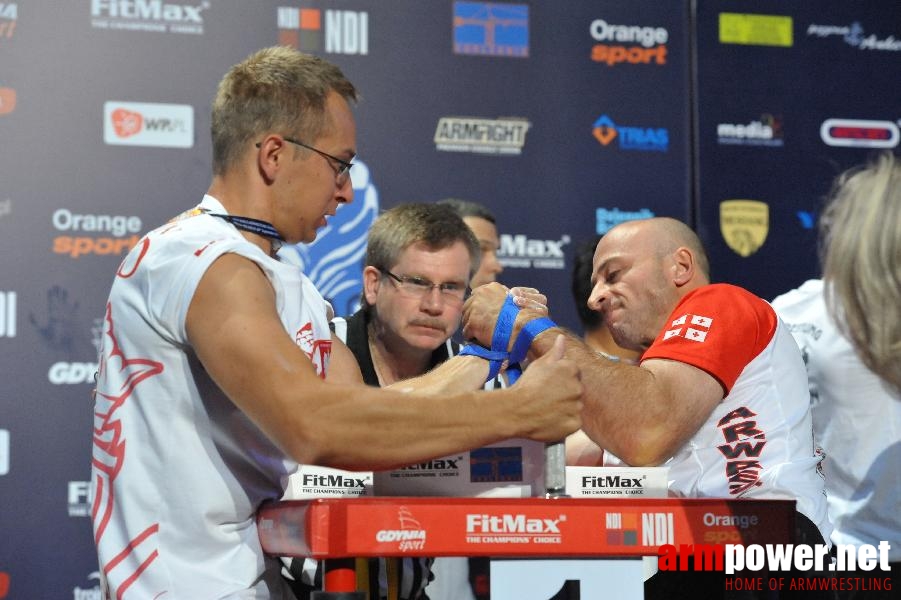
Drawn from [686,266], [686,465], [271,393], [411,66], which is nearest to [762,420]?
[686,465]

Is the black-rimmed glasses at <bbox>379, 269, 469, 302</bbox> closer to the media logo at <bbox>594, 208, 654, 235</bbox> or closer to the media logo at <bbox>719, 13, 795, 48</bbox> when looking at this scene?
the media logo at <bbox>594, 208, 654, 235</bbox>

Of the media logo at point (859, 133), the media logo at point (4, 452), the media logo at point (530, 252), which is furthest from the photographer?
the media logo at point (859, 133)

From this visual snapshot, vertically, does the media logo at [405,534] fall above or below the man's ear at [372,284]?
below

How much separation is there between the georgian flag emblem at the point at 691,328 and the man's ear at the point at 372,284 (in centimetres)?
114

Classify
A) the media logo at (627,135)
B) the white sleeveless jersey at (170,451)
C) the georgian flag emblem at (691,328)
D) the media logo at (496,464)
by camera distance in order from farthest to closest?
the media logo at (627,135) → the georgian flag emblem at (691,328) → the media logo at (496,464) → the white sleeveless jersey at (170,451)

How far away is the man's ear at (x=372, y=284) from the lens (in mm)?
3666

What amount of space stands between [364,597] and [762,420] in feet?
3.76

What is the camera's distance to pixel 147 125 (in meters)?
4.61

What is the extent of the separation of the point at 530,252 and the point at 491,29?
944 mm

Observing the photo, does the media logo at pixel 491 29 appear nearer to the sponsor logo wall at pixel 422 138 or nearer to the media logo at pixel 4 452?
the sponsor logo wall at pixel 422 138

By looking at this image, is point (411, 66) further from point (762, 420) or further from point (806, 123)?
point (762, 420)

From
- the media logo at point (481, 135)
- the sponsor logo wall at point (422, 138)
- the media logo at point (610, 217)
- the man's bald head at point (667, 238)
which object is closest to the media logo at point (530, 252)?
the sponsor logo wall at point (422, 138)

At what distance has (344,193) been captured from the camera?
2.29 m

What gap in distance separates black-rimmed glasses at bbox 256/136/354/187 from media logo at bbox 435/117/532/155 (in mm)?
2679
